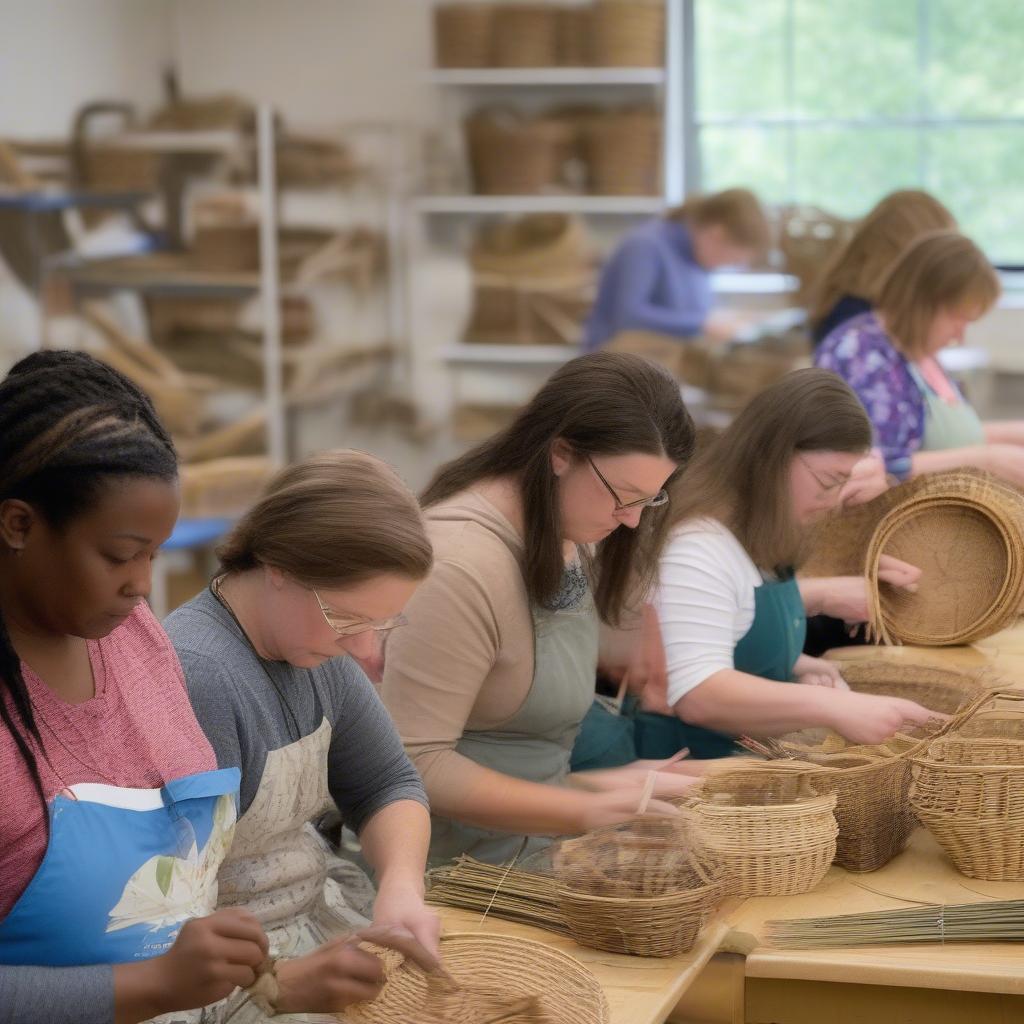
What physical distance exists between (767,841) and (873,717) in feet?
1.34

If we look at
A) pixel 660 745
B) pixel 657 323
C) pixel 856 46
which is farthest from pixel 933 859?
pixel 856 46

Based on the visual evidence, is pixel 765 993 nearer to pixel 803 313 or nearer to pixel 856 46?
pixel 803 313

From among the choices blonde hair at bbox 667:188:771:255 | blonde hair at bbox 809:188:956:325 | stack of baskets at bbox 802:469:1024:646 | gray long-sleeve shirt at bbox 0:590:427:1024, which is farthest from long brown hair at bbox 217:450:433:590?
blonde hair at bbox 667:188:771:255

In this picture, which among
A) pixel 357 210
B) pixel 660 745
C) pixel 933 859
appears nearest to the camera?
pixel 933 859

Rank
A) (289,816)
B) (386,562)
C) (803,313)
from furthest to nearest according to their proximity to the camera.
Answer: (803,313), (289,816), (386,562)

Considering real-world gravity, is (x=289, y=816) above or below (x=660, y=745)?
above

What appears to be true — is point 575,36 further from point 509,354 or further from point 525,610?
point 525,610

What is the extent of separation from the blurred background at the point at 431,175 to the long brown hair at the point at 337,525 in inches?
165

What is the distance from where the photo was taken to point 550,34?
6930 mm

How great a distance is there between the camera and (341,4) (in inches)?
302

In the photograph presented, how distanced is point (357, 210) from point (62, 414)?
6.55 m

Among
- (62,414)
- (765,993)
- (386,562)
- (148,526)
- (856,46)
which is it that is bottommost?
(765,993)

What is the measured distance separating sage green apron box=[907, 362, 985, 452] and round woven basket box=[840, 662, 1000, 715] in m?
1.15

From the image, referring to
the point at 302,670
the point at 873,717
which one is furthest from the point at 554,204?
the point at 302,670
